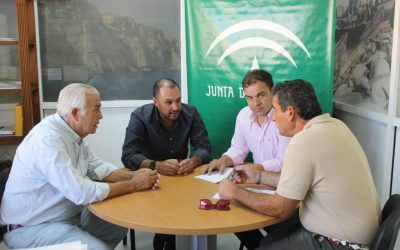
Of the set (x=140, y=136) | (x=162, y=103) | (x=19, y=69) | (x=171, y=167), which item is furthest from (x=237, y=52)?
(x=19, y=69)

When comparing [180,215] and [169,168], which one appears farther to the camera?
[169,168]

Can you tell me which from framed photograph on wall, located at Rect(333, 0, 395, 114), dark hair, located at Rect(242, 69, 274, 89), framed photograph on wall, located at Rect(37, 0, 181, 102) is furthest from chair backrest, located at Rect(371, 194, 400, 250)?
framed photograph on wall, located at Rect(37, 0, 181, 102)

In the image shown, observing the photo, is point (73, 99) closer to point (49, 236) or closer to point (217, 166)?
point (49, 236)

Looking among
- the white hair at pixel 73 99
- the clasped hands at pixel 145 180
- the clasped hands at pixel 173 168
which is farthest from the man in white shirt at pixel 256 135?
the white hair at pixel 73 99

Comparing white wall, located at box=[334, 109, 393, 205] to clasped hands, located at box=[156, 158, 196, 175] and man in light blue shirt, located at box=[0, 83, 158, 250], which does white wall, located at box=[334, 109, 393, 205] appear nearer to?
clasped hands, located at box=[156, 158, 196, 175]

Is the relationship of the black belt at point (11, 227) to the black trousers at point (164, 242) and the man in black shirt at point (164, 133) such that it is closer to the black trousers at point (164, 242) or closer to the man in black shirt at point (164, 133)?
the man in black shirt at point (164, 133)

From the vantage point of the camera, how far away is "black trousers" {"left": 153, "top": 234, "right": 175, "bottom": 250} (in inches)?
106

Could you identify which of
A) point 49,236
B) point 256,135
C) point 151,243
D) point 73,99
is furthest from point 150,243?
point 73,99

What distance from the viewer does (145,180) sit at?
195 centimetres

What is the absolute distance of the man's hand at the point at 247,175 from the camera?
2.08 metres

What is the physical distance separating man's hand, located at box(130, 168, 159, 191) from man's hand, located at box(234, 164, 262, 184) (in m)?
0.43

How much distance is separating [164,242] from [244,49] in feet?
5.14

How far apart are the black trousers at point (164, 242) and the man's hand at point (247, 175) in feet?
2.81

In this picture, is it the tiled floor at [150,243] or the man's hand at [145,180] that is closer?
the man's hand at [145,180]
